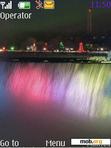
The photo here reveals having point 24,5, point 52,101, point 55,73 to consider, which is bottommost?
point 52,101

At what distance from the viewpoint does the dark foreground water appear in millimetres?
2672

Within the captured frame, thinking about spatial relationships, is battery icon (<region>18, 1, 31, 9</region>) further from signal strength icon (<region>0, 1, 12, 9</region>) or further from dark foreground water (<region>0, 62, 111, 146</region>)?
dark foreground water (<region>0, 62, 111, 146</region>)

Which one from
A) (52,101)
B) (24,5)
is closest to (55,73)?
(52,101)

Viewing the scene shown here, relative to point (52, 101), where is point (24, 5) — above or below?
above

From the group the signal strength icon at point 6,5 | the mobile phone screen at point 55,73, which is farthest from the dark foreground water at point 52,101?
the signal strength icon at point 6,5

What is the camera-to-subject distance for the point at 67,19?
267cm

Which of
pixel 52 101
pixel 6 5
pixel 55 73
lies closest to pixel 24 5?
pixel 6 5

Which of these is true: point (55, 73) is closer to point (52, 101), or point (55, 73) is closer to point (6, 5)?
point (52, 101)

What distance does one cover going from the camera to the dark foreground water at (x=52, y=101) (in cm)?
267

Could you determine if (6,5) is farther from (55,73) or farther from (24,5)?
(55,73)

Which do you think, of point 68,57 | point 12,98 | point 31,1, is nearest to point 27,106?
point 12,98

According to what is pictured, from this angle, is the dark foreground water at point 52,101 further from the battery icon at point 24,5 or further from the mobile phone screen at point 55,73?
the battery icon at point 24,5

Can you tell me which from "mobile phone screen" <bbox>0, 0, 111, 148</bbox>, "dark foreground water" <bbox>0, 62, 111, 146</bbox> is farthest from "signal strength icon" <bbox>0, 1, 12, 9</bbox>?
"dark foreground water" <bbox>0, 62, 111, 146</bbox>

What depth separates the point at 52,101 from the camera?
2.68 meters
